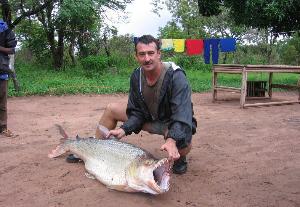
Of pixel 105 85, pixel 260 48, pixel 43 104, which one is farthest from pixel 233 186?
pixel 260 48

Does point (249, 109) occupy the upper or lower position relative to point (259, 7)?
lower

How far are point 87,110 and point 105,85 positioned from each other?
396 centimetres

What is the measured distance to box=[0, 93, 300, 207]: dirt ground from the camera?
3.40 metres

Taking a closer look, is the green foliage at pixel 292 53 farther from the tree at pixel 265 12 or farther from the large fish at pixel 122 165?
A: the large fish at pixel 122 165

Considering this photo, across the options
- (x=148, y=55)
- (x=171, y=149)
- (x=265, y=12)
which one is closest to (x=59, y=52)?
(x=265, y=12)

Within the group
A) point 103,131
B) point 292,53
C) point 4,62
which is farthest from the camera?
point 292,53

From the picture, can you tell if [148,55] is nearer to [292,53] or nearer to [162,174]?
[162,174]

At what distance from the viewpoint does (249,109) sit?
28.2 ft

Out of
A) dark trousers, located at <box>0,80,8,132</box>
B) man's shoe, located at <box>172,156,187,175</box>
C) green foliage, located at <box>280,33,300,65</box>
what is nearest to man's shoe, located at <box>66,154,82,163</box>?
man's shoe, located at <box>172,156,187,175</box>

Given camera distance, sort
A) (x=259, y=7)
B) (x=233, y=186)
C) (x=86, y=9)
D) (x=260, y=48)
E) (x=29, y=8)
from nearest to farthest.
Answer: (x=233, y=186) → (x=259, y=7) → (x=86, y=9) → (x=29, y=8) → (x=260, y=48)

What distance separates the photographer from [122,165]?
3.42 m

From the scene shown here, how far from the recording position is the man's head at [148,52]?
141 inches

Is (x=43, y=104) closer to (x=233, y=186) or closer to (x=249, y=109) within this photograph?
(x=249, y=109)

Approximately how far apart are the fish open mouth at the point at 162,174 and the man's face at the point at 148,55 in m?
0.93
